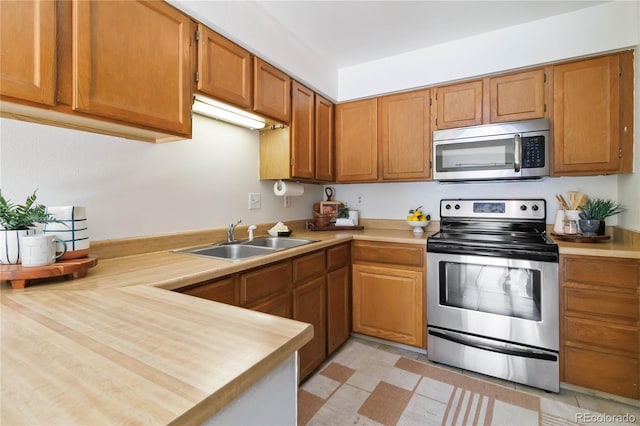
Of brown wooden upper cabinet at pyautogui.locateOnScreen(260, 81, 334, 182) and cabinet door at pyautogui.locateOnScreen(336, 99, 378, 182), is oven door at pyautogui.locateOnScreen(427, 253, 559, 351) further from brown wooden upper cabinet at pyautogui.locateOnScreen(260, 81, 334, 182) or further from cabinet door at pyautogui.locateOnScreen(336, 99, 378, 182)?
brown wooden upper cabinet at pyautogui.locateOnScreen(260, 81, 334, 182)

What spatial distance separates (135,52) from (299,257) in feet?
4.34

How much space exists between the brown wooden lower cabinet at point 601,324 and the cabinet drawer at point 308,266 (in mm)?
1479

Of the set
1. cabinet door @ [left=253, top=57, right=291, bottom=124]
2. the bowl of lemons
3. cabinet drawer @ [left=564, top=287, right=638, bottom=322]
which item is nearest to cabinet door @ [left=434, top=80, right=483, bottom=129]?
the bowl of lemons

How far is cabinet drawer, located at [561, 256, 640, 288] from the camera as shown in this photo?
5.48 feet

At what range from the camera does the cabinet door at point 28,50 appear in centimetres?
96

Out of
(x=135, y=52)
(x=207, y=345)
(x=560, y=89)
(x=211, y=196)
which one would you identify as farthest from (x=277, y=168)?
(x=560, y=89)

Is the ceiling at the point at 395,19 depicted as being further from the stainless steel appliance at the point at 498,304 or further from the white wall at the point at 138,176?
the stainless steel appliance at the point at 498,304

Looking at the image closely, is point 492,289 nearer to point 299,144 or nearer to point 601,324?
point 601,324

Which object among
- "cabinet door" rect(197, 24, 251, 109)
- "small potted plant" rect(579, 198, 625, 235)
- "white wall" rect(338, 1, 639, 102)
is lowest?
"small potted plant" rect(579, 198, 625, 235)

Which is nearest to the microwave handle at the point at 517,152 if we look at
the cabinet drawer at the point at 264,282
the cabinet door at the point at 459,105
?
the cabinet door at the point at 459,105

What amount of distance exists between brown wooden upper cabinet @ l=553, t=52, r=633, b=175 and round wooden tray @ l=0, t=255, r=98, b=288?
9.12 feet

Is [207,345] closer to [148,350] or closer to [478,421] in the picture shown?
[148,350]

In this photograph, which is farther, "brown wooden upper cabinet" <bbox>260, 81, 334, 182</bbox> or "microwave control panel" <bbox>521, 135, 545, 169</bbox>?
"brown wooden upper cabinet" <bbox>260, 81, 334, 182</bbox>
